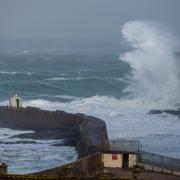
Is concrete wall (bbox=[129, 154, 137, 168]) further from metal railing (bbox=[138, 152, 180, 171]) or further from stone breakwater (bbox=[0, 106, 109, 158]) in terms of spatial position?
stone breakwater (bbox=[0, 106, 109, 158])

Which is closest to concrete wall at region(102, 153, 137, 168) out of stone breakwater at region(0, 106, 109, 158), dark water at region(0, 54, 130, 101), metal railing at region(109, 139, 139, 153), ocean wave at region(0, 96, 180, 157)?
metal railing at region(109, 139, 139, 153)

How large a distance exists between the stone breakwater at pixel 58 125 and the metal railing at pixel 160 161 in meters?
5.31

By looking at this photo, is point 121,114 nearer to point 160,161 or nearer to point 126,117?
point 126,117

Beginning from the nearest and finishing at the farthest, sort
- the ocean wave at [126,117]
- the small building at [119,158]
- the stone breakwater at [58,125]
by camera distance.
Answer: the small building at [119,158]
the stone breakwater at [58,125]
the ocean wave at [126,117]

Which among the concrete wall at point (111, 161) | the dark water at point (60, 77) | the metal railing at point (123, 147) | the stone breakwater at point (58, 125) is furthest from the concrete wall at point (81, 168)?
A: the dark water at point (60, 77)

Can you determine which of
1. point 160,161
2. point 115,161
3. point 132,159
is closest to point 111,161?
point 115,161

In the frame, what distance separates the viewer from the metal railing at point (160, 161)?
63.4 feet

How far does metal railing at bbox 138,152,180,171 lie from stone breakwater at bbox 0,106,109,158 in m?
5.31

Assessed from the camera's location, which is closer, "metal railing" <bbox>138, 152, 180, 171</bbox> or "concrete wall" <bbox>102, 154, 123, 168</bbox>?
"metal railing" <bbox>138, 152, 180, 171</bbox>

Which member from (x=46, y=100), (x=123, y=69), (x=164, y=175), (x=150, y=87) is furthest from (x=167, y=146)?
(x=123, y=69)

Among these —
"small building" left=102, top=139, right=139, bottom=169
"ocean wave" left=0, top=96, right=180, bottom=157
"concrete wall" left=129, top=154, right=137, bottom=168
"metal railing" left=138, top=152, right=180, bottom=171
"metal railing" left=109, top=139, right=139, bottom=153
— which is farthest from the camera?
"ocean wave" left=0, top=96, right=180, bottom=157

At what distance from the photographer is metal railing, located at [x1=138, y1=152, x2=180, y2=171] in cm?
1931

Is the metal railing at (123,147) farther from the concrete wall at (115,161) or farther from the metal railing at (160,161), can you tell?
the metal railing at (160,161)

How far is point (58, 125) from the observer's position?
31328mm
